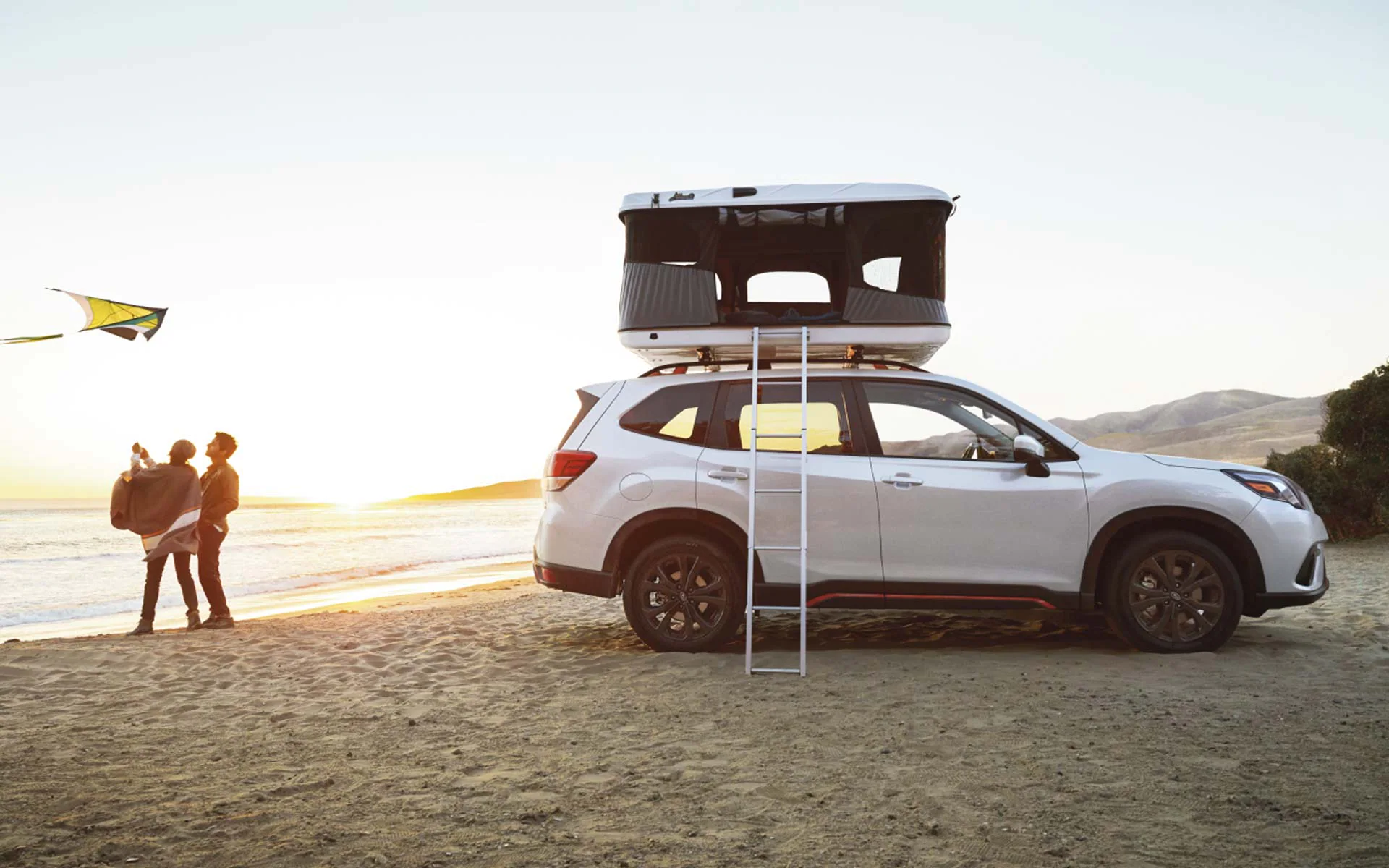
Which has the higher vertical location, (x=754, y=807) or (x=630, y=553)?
(x=630, y=553)

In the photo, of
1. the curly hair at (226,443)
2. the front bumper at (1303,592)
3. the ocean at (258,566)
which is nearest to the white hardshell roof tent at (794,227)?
the front bumper at (1303,592)

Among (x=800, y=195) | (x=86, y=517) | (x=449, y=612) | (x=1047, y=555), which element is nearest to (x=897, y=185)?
(x=800, y=195)

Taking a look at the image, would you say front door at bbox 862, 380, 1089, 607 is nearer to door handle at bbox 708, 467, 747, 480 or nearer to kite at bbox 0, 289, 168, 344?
door handle at bbox 708, 467, 747, 480

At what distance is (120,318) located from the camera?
9945mm

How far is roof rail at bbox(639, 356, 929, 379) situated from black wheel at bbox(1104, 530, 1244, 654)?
6.61ft

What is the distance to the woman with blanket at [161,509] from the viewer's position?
9.51 meters

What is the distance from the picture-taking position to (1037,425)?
7457 mm

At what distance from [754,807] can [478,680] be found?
3.33 metres

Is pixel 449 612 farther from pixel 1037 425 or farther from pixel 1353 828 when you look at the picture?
pixel 1353 828

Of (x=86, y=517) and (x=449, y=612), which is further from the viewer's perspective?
(x=86, y=517)

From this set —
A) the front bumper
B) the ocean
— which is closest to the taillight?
the front bumper

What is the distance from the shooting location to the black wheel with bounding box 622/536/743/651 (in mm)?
7547

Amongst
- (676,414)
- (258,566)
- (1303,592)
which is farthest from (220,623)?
(258,566)

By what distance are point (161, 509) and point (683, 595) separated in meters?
5.17
